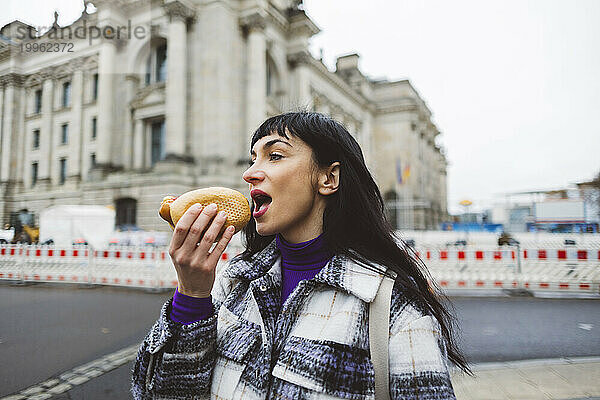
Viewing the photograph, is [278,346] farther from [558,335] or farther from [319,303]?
[558,335]

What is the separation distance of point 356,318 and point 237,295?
1.73 feet

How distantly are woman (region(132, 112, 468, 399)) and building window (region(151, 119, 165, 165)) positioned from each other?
2454 centimetres

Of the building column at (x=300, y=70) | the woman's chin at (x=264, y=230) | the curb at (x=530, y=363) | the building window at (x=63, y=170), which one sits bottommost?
the curb at (x=530, y=363)

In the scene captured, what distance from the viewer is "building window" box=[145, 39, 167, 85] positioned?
2289 centimetres

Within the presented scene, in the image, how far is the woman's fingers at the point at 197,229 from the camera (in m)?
1.16

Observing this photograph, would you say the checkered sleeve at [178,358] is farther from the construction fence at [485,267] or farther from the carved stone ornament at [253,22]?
the carved stone ornament at [253,22]

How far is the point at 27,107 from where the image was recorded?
7.97 ft

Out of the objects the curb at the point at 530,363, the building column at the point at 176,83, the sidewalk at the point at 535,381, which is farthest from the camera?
the building column at the point at 176,83

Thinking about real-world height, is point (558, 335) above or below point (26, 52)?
below

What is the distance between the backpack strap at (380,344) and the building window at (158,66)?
976 inches

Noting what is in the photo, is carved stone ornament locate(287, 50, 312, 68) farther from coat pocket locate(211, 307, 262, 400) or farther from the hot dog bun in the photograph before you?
coat pocket locate(211, 307, 262, 400)

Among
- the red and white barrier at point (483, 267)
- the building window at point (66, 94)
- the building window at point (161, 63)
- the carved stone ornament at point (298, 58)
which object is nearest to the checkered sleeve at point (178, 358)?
the building window at point (66, 94)

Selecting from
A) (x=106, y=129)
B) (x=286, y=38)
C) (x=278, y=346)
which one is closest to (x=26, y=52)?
(x=278, y=346)

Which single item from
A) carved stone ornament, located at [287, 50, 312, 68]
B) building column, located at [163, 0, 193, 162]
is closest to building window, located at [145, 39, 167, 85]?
building column, located at [163, 0, 193, 162]
